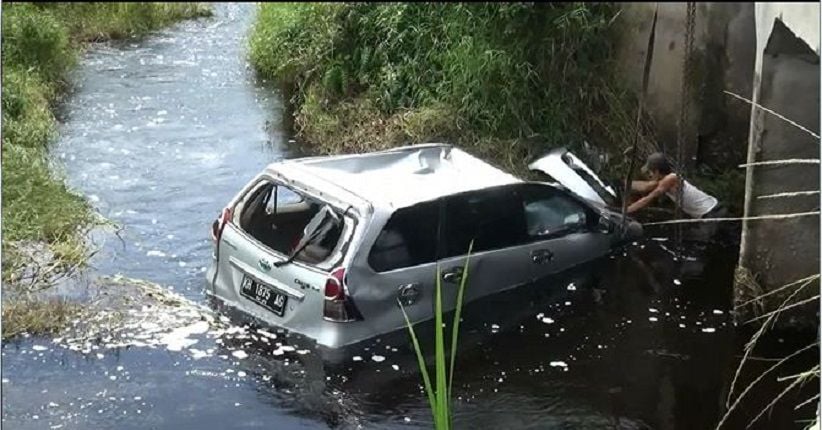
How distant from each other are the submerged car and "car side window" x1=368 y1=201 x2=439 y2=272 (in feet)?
0.03

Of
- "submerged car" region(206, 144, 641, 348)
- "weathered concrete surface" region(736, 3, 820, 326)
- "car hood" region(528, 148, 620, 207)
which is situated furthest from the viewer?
"car hood" region(528, 148, 620, 207)

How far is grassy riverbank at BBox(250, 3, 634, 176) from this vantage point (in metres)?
12.7

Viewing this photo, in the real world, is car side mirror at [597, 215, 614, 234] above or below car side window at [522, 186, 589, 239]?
below

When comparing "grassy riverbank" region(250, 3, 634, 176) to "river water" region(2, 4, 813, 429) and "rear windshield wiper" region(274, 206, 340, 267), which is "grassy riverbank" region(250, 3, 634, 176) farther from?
"rear windshield wiper" region(274, 206, 340, 267)

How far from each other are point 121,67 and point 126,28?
1974mm

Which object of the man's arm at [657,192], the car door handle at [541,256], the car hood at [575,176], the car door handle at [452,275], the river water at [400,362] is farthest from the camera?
the man's arm at [657,192]

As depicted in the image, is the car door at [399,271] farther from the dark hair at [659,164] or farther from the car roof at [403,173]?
the dark hair at [659,164]

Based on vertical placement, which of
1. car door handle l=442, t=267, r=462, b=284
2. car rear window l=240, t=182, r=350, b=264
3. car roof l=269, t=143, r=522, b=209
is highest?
car roof l=269, t=143, r=522, b=209

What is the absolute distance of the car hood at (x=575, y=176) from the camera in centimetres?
1042

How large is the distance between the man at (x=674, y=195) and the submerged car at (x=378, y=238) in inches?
57.7

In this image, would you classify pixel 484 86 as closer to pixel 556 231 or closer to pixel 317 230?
pixel 556 231

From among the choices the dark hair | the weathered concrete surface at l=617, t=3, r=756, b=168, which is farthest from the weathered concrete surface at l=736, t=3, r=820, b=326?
the weathered concrete surface at l=617, t=3, r=756, b=168

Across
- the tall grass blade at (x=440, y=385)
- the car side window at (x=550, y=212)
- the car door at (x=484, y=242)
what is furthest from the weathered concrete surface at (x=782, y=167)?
the tall grass blade at (x=440, y=385)

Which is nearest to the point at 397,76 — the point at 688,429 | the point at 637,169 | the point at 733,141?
the point at 637,169
